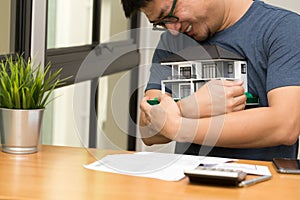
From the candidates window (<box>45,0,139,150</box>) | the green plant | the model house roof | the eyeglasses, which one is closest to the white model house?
the model house roof

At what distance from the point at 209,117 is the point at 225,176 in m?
0.44

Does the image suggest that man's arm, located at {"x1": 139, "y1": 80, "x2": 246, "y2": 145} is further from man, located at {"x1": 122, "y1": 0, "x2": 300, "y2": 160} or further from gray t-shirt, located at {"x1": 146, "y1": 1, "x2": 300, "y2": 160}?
gray t-shirt, located at {"x1": 146, "y1": 1, "x2": 300, "y2": 160}

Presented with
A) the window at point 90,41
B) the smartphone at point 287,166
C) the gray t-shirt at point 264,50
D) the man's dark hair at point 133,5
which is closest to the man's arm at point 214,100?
the gray t-shirt at point 264,50

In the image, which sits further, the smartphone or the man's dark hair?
the man's dark hair

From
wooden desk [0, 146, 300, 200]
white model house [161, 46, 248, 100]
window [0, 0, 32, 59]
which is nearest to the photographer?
wooden desk [0, 146, 300, 200]

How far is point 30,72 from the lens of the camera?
5.69 ft

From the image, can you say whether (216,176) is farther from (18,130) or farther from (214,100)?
(18,130)

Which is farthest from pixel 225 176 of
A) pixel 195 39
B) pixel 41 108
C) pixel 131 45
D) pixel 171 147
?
pixel 131 45

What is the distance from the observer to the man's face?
190 cm

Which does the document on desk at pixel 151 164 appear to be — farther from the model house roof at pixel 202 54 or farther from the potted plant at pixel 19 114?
the model house roof at pixel 202 54

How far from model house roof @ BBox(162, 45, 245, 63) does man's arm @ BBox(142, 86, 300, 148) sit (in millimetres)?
227

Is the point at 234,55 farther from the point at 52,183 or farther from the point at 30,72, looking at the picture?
the point at 52,183

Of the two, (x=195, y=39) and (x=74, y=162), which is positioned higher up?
(x=195, y=39)

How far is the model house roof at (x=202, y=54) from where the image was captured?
1.86m
